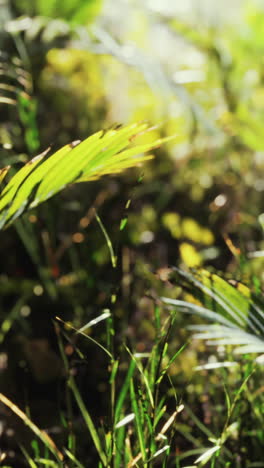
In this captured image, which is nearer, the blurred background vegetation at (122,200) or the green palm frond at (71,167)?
the green palm frond at (71,167)

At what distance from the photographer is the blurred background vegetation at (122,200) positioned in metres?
1.12

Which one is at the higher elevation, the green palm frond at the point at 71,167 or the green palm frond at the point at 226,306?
the green palm frond at the point at 71,167

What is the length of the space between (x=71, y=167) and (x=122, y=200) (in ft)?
3.32

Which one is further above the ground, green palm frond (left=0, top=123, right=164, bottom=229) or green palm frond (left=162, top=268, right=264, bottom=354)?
green palm frond (left=0, top=123, right=164, bottom=229)

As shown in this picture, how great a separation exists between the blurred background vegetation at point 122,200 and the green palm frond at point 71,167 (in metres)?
0.15

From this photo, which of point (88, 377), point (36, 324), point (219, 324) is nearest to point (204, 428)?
point (219, 324)

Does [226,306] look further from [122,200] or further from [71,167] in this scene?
[122,200]

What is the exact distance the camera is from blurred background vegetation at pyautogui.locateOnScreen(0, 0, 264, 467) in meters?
1.12

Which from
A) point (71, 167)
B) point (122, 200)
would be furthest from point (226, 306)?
point (122, 200)

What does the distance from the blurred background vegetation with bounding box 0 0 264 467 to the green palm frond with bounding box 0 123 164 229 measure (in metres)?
0.15

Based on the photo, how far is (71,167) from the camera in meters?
0.75

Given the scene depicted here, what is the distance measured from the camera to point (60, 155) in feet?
2.30

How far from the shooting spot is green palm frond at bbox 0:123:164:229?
2.29 feet

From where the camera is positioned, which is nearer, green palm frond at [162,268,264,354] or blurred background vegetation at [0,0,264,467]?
green palm frond at [162,268,264,354]
